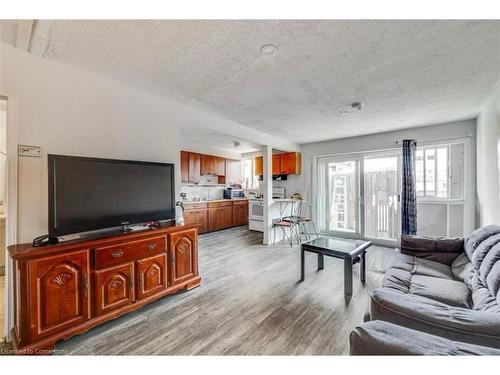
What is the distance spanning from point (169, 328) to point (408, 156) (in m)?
4.47

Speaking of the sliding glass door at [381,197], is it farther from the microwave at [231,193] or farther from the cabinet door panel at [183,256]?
the cabinet door panel at [183,256]

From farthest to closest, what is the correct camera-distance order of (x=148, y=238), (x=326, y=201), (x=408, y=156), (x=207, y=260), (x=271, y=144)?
(x=326, y=201) < (x=271, y=144) < (x=408, y=156) < (x=207, y=260) < (x=148, y=238)

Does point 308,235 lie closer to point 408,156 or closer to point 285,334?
point 408,156

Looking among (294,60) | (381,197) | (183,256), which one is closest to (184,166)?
(183,256)

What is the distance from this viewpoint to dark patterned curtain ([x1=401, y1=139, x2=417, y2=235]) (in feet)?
12.4

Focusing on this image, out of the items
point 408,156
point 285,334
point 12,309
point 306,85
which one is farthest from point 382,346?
point 408,156

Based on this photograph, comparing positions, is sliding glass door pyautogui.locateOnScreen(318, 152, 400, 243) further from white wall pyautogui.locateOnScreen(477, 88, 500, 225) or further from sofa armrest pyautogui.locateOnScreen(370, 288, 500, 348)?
sofa armrest pyautogui.locateOnScreen(370, 288, 500, 348)

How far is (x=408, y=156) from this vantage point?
12.7 ft

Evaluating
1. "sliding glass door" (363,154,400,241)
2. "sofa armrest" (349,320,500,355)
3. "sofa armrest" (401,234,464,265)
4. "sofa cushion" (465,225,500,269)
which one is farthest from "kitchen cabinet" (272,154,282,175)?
"sofa armrest" (349,320,500,355)

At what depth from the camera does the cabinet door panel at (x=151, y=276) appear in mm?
2084

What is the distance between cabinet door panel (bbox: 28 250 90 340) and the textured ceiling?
1.68 metres

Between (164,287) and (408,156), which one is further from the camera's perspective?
(408,156)

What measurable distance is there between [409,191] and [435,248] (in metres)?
1.72

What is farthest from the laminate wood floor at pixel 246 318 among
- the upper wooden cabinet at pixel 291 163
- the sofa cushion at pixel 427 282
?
the upper wooden cabinet at pixel 291 163
